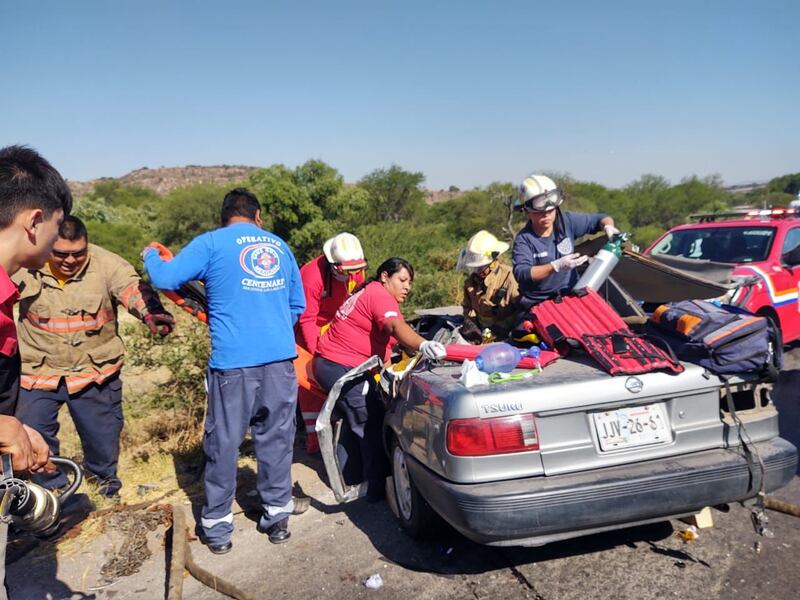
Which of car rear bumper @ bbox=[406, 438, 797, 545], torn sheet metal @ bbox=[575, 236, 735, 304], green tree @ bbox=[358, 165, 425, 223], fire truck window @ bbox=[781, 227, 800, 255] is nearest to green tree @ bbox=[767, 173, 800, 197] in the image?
green tree @ bbox=[358, 165, 425, 223]

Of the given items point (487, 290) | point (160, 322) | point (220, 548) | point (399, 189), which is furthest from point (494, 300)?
point (399, 189)

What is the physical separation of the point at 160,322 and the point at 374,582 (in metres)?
2.17

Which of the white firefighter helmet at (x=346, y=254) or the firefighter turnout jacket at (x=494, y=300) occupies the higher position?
the white firefighter helmet at (x=346, y=254)

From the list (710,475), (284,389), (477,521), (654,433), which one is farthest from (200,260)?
(710,475)

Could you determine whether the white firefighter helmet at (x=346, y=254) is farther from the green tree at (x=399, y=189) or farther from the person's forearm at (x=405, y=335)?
the green tree at (x=399, y=189)

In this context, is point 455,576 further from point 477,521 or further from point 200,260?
point 200,260

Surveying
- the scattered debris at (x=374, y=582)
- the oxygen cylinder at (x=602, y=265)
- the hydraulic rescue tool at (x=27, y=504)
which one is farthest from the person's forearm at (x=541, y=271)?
the hydraulic rescue tool at (x=27, y=504)

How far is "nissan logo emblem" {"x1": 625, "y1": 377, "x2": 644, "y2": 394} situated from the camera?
314 cm

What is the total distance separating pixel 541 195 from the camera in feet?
15.3

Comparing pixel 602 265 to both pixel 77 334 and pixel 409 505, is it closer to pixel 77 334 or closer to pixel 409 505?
pixel 409 505

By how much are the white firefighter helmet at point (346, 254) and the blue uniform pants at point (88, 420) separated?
1.80m

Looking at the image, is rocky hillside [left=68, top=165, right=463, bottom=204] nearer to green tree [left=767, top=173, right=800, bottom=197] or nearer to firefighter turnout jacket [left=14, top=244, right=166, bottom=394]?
green tree [left=767, top=173, right=800, bottom=197]

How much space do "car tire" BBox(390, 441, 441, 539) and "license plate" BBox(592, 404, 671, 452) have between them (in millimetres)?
1065

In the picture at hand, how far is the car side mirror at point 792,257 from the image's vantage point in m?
6.57
